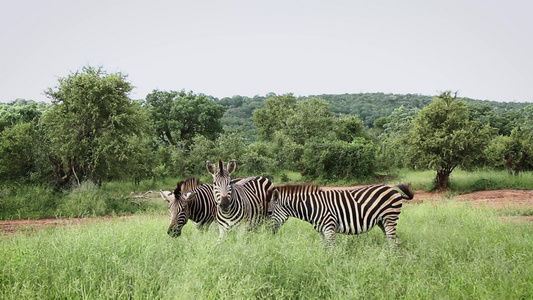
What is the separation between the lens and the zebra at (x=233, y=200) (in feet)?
24.5

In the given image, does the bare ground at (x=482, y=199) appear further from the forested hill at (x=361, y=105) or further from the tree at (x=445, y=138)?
the forested hill at (x=361, y=105)

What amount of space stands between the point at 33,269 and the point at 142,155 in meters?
13.8

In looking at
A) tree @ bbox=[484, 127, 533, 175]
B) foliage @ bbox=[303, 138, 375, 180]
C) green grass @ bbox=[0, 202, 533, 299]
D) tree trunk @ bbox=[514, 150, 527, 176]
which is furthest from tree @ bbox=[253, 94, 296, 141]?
green grass @ bbox=[0, 202, 533, 299]

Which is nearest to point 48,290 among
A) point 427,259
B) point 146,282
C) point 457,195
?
point 146,282

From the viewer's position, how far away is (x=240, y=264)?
5.34 m

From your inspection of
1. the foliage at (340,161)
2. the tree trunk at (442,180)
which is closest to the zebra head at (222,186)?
the tree trunk at (442,180)

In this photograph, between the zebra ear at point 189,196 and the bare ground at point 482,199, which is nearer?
the zebra ear at point 189,196

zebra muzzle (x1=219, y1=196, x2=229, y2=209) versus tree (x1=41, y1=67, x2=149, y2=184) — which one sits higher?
tree (x1=41, y1=67, x2=149, y2=184)

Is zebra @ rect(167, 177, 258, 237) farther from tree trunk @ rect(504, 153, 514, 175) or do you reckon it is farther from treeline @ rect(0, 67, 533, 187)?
tree trunk @ rect(504, 153, 514, 175)

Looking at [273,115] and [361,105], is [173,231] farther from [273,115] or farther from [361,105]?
[361,105]

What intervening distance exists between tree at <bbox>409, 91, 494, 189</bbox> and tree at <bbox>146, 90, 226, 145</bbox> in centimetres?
2294

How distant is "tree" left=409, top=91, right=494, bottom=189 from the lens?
20.9 m

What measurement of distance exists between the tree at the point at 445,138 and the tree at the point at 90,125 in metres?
14.7

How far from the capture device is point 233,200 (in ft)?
25.4
